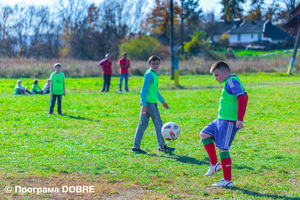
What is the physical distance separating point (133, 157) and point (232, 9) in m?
85.6

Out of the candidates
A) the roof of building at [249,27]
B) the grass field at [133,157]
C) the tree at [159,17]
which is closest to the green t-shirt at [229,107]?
the grass field at [133,157]

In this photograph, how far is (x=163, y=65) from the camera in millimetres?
34906

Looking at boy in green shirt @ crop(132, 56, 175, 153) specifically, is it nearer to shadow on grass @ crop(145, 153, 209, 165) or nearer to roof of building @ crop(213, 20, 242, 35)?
shadow on grass @ crop(145, 153, 209, 165)

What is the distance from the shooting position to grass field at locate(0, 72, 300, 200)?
548 cm

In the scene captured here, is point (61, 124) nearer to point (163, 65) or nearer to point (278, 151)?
point (278, 151)

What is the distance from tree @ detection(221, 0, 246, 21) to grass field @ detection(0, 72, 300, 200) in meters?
76.4

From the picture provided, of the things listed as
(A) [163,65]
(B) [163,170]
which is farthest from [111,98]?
(A) [163,65]

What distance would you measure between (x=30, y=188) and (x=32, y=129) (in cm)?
478

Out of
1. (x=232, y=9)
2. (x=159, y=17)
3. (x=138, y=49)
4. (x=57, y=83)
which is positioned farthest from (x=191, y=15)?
(x=57, y=83)

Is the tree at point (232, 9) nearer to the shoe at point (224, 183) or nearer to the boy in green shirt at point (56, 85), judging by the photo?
the boy in green shirt at point (56, 85)

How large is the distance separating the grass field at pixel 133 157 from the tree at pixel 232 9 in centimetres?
7636

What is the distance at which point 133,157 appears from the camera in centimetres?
728

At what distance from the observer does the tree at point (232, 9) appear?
85.8 meters

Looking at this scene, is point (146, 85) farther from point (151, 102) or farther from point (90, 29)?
point (90, 29)
